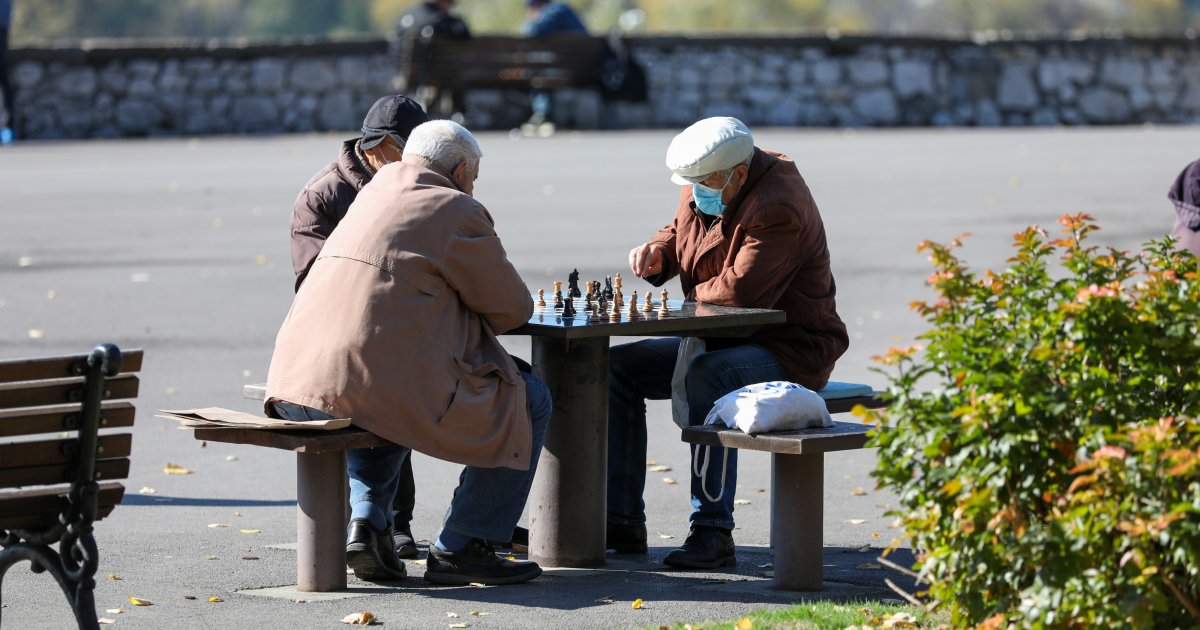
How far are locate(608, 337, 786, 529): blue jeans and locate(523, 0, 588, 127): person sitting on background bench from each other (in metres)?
16.4

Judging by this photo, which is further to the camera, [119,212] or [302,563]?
[119,212]

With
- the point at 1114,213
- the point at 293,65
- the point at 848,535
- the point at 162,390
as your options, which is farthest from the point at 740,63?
the point at 848,535

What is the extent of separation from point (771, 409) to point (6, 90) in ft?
58.5

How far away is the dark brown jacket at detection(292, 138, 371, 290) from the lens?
6.21m

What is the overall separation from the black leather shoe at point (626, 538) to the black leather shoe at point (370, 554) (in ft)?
2.72

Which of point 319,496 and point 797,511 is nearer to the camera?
point 319,496

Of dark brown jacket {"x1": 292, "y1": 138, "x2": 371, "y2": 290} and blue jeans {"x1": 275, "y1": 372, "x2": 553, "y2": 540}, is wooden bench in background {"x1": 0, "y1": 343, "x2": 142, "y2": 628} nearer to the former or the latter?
blue jeans {"x1": 275, "y1": 372, "x2": 553, "y2": 540}

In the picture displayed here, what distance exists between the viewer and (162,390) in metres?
8.98

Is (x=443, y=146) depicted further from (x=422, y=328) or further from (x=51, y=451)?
(x=51, y=451)

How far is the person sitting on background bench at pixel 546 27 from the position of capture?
22641 millimetres

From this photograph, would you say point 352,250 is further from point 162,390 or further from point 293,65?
point 293,65

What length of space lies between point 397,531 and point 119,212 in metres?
10.3

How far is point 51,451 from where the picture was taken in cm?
452

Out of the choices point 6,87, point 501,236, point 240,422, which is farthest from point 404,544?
point 6,87
